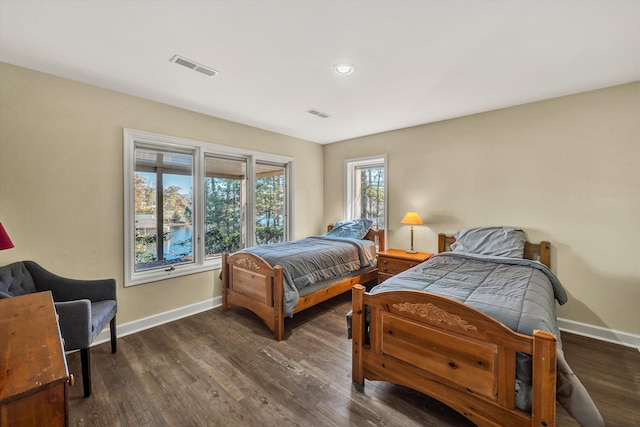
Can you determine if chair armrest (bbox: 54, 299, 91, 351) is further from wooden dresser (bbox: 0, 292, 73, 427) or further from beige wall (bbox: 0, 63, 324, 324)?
beige wall (bbox: 0, 63, 324, 324)

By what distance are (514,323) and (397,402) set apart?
3.09 feet

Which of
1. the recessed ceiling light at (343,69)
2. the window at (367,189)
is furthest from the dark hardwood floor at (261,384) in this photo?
the recessed ceiling light at (343,69)

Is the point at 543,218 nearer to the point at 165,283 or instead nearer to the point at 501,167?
the point at 501,167

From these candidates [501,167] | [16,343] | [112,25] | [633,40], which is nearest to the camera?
[16,343]

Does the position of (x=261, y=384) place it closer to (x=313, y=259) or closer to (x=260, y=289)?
(x=260, y=289)

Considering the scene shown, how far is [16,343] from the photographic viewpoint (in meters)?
1.13

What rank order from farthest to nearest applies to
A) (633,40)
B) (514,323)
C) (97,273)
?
(97,273) → (633,40) → (514,323)

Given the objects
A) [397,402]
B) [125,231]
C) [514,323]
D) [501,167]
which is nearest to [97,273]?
[125,231]

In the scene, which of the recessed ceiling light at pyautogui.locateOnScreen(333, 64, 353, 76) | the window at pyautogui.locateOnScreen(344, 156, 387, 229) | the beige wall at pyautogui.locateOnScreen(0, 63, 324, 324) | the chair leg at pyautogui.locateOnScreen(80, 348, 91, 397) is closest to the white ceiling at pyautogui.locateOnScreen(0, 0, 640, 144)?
the recessed ceiling light at pyautogui.locateOnScreen(333, 64, 353, 76)

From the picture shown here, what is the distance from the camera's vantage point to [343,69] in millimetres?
2320

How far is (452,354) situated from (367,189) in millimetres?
3364

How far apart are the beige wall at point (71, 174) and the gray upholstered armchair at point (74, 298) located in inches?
8.1

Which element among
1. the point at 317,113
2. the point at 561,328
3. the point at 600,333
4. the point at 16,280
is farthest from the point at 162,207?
the point at 600,333

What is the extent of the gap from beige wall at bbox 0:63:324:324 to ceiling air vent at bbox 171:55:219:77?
102cm
